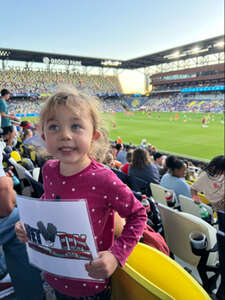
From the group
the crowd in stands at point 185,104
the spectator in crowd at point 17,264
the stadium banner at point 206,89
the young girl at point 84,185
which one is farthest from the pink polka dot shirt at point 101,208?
the stadium banner at point 206,89

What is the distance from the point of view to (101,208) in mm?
1133

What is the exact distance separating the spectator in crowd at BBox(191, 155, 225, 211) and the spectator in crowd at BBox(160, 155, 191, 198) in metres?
0.58

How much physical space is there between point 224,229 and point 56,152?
170 cm

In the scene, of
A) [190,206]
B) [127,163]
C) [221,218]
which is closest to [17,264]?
[221,218]

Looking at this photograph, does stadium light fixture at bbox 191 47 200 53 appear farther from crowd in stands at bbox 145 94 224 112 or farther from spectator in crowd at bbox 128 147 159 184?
spectator in crowd at bbox 128 147 159 184

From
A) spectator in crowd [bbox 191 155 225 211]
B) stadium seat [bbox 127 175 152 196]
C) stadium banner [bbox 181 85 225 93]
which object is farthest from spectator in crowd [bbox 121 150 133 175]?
stadium banner [bbox 181 85 225 93]

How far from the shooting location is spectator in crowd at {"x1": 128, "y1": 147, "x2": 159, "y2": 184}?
436cm

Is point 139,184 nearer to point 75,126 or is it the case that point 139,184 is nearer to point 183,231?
point 183,231

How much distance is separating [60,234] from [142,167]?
11.7 ft

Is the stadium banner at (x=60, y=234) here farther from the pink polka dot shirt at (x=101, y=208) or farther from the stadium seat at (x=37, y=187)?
the stadium seat at (x=37, y=187)

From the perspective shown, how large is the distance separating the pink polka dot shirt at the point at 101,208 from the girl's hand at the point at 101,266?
5 cm

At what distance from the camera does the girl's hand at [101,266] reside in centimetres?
94

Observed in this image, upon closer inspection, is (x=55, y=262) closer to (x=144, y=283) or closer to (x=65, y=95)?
(x=144, y=283)

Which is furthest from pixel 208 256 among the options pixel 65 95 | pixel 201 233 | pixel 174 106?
pixel 174 106
